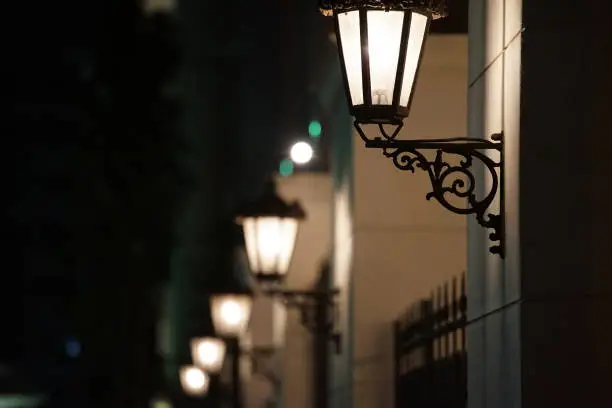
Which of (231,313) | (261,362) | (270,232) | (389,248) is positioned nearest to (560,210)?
(389,248)

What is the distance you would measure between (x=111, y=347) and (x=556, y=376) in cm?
3346

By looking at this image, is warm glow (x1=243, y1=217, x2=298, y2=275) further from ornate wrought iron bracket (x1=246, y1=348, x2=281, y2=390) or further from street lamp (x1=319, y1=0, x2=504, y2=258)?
ornate wrought iron bracket (x1=246, y1=348, x2=281, y2=390)

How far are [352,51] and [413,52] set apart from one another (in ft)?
0.71

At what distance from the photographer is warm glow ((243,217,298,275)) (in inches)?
415

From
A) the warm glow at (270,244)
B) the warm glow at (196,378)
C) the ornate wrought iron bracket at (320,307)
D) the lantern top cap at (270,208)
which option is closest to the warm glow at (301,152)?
the lantern top cap at (270,208)

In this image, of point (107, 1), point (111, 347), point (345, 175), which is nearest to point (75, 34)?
point (107, 1)

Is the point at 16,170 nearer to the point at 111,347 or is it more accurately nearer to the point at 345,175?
the point at 111,347

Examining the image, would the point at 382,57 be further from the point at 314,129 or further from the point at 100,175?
the point at 100,175

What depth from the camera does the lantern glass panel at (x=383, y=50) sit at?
17.9ft

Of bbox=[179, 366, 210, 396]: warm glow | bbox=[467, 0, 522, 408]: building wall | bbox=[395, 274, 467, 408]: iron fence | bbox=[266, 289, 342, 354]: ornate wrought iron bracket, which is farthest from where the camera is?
bbox=[179, 366, 210, 396]: warm glow

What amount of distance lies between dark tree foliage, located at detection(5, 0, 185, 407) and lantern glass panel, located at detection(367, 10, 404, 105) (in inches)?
1282

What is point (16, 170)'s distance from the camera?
135 ft

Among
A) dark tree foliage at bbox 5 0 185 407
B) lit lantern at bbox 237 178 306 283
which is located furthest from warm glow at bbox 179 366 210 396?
dark tree foliage at bbox 5 0 185 407

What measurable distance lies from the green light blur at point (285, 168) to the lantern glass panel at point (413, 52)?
33.5 feet
